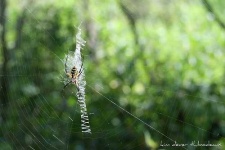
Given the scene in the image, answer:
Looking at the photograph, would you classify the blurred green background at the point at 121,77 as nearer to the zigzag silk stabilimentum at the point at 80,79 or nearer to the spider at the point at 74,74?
the zigzag silk stabilimentum at the point at 80,79

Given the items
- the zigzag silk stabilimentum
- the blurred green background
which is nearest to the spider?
the zigzag silk stabilimentum

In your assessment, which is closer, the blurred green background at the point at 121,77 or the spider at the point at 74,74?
the spider at the point at 74,74

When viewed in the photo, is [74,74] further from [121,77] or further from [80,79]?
[121,77]

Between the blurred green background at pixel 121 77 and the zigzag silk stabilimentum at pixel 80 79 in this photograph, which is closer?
the zigzag silk stabilimentum at pixel 80 79

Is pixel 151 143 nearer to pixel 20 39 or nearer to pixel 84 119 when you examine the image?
pixel 84 119

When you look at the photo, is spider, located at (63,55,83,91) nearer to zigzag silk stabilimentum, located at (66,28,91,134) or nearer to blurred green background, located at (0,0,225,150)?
zigzag silk stabilimentum, located at (66,28,91,134)

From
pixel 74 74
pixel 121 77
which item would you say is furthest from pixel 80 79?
pixel 121 77

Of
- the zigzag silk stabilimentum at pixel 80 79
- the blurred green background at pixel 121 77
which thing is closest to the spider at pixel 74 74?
the zigzag silk stabilimentum at pixel 80 79

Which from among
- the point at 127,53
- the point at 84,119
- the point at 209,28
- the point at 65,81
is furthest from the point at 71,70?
the point at 209,28

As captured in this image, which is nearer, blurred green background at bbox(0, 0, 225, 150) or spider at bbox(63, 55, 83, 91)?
spider at bbox(63, 55, 83, 91)
